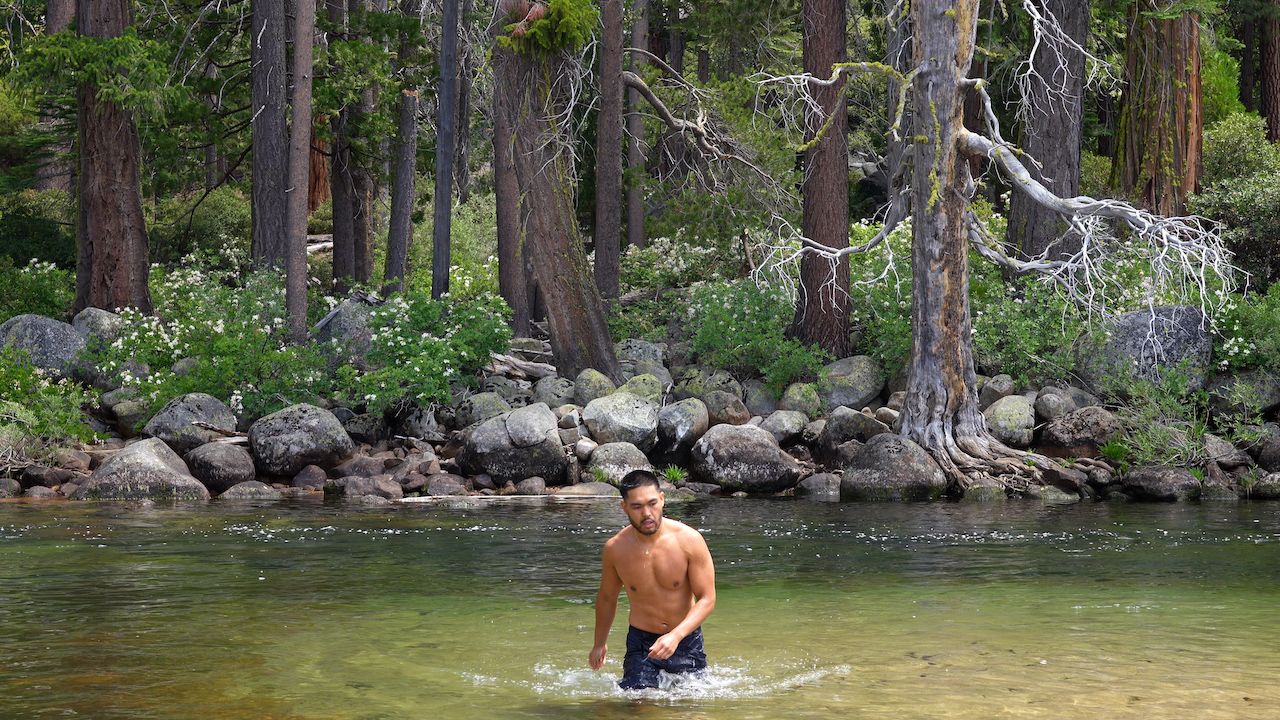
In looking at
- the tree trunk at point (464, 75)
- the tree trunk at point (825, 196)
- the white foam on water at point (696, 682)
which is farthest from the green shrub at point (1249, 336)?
the tree trunk at point (464, 75)

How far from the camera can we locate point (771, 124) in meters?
24.5

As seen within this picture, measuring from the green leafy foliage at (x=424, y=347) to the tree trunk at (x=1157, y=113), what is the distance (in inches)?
439

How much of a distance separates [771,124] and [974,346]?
7.24 meters

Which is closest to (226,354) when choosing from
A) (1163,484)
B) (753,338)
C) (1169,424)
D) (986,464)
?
(753,338)

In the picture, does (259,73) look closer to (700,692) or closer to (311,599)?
(311,599)

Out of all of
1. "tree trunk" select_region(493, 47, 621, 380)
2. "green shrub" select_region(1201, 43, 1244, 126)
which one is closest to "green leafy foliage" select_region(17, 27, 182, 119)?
"tree trunk" select_region(493, 47, 621, 380)

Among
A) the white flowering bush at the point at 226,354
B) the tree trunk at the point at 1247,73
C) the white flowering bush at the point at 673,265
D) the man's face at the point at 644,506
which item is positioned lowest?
the man's face at the point at 644,506

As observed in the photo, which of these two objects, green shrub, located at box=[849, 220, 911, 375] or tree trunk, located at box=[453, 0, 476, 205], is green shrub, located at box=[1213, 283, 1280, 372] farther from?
tree trunk, located at box=[453, 0, 476, 205]

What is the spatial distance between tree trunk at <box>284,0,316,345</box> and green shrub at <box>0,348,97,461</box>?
3.21 meters

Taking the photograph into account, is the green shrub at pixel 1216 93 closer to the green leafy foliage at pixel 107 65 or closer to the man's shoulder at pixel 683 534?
the green leafy foliage at pixel 107 65

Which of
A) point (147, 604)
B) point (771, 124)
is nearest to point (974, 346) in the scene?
point (771, 124)

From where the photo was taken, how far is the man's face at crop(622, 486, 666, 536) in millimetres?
6477

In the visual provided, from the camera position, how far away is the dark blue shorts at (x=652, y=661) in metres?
6.80

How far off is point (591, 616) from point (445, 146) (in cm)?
1482
